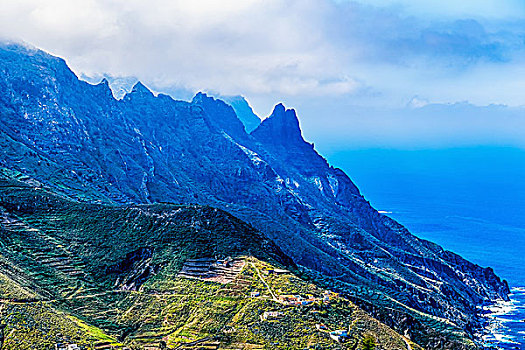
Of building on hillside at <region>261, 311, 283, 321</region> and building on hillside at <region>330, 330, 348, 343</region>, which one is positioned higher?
building on hillside at <region>330, 330, 348, 343</region>

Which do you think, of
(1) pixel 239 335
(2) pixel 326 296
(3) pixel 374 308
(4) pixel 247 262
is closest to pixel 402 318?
(3) pixel 374 308

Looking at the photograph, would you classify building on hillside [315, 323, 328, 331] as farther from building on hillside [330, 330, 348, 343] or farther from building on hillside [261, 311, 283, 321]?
building on hillside [261, 311, 283, 321]

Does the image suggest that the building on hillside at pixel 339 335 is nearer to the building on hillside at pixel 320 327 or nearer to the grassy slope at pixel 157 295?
the grassy slope at pixel 157 295

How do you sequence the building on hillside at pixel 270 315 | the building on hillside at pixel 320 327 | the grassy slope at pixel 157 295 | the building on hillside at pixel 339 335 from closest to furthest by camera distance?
the building on hillside at pixel 339 335 < the grassy slope at pixel 157 295 < the building on hillside at pixel 320 327 < the building on hillside at pixel 270 315

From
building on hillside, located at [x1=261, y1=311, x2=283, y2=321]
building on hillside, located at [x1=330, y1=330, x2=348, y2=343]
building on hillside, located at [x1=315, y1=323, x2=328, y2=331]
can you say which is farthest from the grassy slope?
building on hillside, located at [x1=330, y1=330, x2=348, y2=343]

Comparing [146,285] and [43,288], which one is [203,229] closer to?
[146,285]

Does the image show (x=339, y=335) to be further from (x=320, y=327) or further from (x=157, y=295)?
(x=157, y=295)

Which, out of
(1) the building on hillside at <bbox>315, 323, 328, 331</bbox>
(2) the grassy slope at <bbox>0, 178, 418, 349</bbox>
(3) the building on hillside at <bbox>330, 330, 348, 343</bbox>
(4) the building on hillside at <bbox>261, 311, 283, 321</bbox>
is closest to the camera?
(3) the building on hillside at <bbox>330, 330, 348, 343</bbox>

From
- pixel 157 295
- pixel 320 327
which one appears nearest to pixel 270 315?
pixel 320 327

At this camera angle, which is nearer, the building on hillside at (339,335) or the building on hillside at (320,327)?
the building on hillside at (339,335)

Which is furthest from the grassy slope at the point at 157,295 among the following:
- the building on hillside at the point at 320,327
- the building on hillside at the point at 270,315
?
the building on hillside at the point at 320,327

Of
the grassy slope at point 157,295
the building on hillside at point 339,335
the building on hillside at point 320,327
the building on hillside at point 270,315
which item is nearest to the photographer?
the building on hillside at point 339,335

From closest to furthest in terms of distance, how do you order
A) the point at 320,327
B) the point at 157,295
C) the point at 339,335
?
the point at 339,335, the point at 320,327, the point at 157,295
